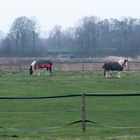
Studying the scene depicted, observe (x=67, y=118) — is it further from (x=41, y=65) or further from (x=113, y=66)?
(x=41, y=65)

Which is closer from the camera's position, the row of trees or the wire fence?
the wire fence

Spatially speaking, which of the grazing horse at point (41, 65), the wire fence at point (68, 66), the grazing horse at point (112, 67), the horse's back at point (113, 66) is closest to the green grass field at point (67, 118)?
the grazing horse at point (112, 67)

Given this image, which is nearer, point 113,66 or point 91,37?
point 113,66

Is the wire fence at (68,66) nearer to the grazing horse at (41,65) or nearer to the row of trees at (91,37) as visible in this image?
the grazing horse at (41,65)

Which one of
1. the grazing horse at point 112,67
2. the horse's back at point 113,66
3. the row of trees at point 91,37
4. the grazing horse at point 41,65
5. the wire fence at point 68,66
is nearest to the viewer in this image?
the grazing horse at point 112,67

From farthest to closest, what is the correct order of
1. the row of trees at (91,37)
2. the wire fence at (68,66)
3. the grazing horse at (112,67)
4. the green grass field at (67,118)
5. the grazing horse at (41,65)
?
the row of trees at (91,37), the wire fence at (68,66), the grazing horse at (41,65), the grazing horse at (112,67), the green grass field at (67,118)

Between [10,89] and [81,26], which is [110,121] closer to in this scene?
[10,89]

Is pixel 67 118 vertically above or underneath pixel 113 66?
underneath

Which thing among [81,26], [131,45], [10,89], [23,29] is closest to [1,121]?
[10,89]

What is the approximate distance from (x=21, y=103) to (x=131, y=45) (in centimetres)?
10951

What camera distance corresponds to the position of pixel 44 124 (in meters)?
16.1

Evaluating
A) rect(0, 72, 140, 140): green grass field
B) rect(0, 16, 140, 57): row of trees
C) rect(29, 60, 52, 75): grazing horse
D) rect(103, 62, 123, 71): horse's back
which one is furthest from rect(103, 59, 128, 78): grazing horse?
rect(0, 16, 140, 57): row of trees

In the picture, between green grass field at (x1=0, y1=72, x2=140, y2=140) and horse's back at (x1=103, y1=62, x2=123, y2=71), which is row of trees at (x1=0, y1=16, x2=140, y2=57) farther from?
green grass field at (x1=0, y1=72, x2=140, y2=140)

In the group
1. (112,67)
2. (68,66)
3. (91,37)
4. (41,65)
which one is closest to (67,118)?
(112,67)
